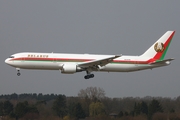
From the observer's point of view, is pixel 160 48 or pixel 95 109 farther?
pixel 95 109

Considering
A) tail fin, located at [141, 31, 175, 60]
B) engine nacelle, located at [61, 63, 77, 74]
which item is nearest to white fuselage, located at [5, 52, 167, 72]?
engine nacelle, located at [61, 63, 77, 74]

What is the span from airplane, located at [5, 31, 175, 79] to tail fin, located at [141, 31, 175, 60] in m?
0.04

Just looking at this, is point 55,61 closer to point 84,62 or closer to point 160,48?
point 84,62

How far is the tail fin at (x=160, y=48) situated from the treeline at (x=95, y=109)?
8982mm

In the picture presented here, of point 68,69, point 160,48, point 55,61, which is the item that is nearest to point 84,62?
point 68,69

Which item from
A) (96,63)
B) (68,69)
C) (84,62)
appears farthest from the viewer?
(84,62)

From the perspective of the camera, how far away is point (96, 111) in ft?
269

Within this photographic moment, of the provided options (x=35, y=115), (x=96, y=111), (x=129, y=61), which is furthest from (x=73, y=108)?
(x=129, y=61)

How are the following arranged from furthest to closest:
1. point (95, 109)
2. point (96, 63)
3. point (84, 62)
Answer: point (95, 109) < point (84, 62) < point (96, 63)

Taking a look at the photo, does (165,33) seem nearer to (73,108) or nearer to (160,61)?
(160,61)

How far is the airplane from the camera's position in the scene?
59.6 metres

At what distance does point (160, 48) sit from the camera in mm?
66750

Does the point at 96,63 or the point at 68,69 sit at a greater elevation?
the point at 96,63

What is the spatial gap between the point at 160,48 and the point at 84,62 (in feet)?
42.6
